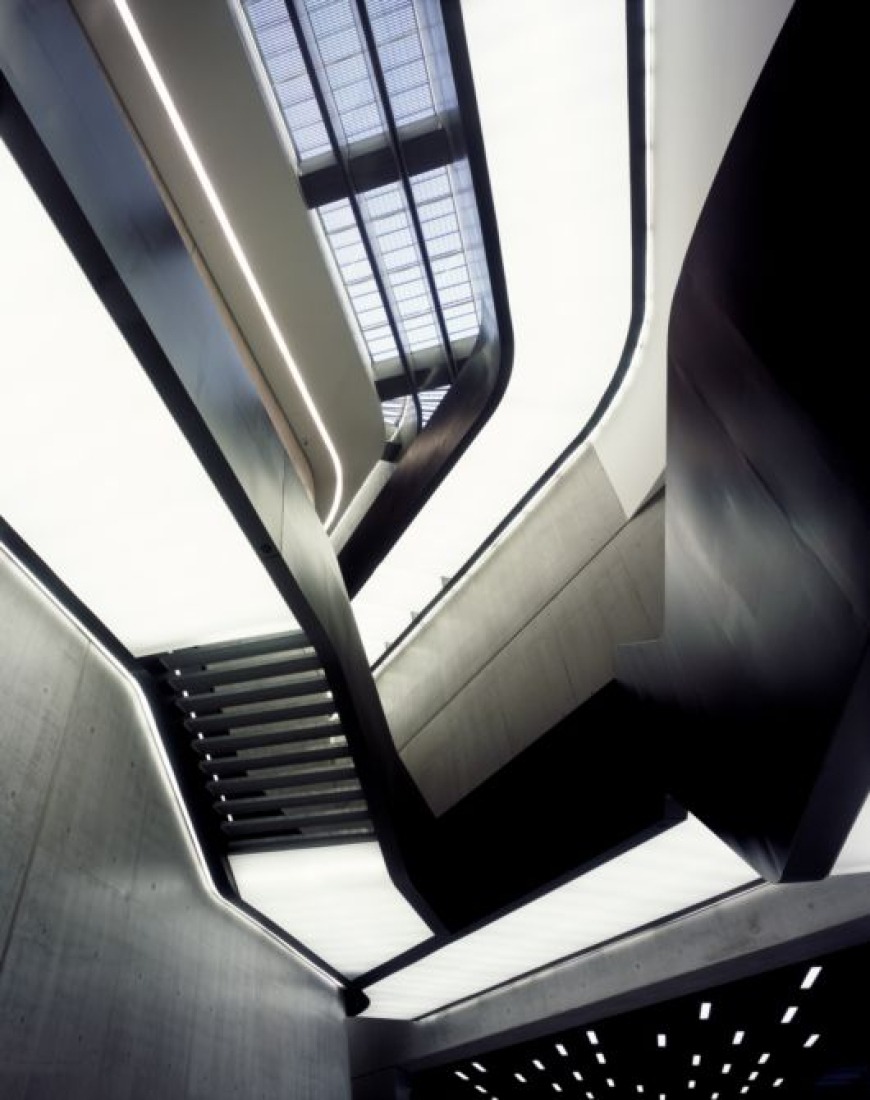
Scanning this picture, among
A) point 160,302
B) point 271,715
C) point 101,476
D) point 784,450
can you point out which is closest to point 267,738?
point 271,715

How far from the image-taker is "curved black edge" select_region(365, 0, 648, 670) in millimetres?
3967

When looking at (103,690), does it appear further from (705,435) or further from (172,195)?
(172,195)

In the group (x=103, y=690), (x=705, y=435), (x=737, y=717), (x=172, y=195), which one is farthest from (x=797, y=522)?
(x=172, y=195)

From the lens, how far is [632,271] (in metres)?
5.62

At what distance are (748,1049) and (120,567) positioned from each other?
14.8 meters

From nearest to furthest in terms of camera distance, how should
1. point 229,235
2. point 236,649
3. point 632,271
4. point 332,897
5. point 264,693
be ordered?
point 236,649 < point 264,693 < point 632,271 < point 332,897 < point 229,235

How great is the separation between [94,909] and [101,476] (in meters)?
3.18

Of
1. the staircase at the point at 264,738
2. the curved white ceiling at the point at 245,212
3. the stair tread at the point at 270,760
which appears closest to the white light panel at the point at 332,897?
the staircase at the point at 264,738

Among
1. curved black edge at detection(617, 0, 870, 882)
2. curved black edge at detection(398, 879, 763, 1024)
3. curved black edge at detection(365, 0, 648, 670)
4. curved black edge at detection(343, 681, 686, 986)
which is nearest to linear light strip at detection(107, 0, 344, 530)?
curved black edge at detection(365, 0, 648, 670)

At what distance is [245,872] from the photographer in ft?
18.1

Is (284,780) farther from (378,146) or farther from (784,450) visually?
(378,146)

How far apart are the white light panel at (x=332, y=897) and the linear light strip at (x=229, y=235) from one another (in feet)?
17.0

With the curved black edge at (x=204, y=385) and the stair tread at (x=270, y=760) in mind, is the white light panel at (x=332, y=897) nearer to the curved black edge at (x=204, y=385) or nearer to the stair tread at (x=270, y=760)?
the curved black edge at (x=204, y=385)

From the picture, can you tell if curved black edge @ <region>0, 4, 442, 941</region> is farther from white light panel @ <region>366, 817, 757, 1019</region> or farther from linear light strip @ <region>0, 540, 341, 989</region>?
white light panel @ <region>366, 817, 757, 1019</region>
